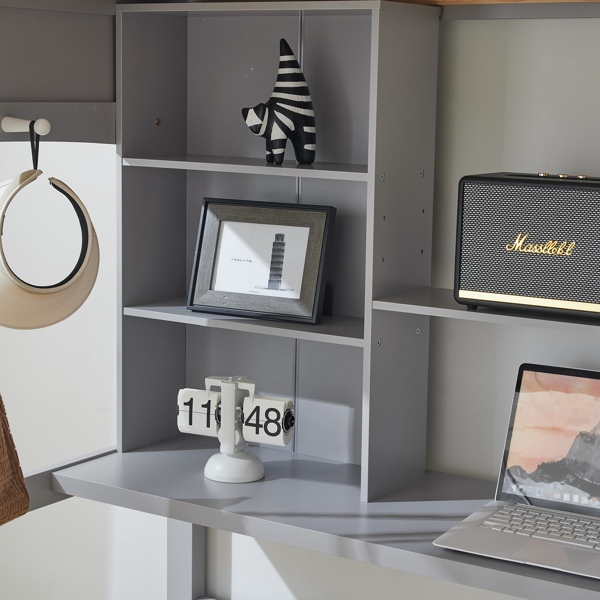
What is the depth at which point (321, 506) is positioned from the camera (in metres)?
1.54

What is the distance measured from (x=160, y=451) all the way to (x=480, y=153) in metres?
0.89

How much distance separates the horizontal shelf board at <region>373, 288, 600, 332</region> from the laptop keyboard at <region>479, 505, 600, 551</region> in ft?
1.05

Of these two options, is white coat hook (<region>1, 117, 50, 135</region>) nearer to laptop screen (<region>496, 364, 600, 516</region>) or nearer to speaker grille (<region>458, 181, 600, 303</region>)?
speaker grille (<region>458, 181, 600, 303</region>)

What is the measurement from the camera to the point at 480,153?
1617 millimetres

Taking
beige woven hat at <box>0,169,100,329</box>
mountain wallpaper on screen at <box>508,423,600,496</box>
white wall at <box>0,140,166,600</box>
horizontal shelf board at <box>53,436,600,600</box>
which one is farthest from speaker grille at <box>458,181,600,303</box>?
white wall at <box>0,140,166,600</box>

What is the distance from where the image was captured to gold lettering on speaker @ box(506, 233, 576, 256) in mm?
1317

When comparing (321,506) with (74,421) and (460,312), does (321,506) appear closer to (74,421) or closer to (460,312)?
(460,312)

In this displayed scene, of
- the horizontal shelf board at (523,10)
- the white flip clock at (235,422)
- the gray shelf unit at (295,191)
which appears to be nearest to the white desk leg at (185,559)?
the gray shelf unit at (295,191)

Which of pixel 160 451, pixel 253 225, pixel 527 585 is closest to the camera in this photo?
pixel 527 585

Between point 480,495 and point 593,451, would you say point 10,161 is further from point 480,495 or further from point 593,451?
point 593,451

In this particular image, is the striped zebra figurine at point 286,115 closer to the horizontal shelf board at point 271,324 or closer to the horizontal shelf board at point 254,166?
the horizontal shelf board at point 254,166

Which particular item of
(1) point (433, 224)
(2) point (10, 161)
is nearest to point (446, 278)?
(1) point (433, 224)

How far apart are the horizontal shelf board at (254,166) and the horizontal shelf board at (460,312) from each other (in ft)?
0.71

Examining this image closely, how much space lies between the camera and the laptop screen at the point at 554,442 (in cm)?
147
